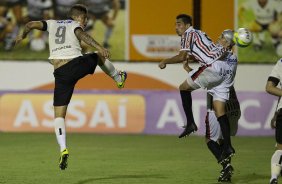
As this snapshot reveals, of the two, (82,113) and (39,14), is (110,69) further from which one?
(39,14)

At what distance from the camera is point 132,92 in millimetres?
18828

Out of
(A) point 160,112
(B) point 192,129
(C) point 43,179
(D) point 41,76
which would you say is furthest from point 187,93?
(D) point 41,76

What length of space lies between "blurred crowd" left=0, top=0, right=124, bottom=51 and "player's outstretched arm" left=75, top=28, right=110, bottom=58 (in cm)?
955

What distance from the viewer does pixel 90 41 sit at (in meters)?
10.7

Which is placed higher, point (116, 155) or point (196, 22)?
point (196, 22)

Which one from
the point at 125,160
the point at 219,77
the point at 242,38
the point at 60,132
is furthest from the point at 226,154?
the point at 125,160

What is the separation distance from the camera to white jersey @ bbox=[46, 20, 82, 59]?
11078 millimetres

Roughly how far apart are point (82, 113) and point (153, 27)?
11.1 feet

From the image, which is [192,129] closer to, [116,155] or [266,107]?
[116,155]

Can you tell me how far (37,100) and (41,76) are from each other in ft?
4.09

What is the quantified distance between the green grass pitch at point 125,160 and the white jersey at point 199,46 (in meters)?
1.70

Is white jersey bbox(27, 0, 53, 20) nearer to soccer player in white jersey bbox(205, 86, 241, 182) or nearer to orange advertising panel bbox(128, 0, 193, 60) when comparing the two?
orange advertising panel bbox(128, 0, 193, 60)

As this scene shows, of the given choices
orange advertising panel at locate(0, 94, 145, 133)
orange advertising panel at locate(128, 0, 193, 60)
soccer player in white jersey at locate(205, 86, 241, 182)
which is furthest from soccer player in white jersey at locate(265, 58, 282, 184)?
orange advertising panel at locate(128, 0, 193, 60)

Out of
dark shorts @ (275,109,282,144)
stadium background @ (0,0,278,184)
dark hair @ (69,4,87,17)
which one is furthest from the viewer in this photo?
stadium background @ (0,0,278,184)
